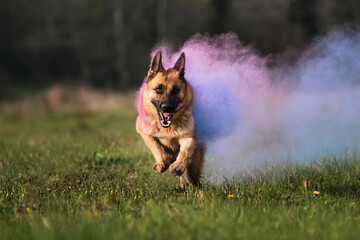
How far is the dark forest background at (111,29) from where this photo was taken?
32.3m

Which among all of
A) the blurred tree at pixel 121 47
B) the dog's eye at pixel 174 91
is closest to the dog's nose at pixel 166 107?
the dog's eye at pixel 174 91

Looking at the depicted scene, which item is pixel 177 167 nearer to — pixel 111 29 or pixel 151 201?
pixel 151 201

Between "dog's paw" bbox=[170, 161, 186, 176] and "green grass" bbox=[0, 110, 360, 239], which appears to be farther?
"dog's paw" bbox=[170, 161, 186, 176]

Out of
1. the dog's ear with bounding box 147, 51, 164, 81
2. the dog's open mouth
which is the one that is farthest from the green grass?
the dog's ear with bounding box 147, 51, 164, 81

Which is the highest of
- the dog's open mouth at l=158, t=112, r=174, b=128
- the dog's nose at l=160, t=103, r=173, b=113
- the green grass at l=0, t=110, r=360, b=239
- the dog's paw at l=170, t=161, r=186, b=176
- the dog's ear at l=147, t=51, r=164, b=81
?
the dog's ear at l=147, t=51, r=164, b=81

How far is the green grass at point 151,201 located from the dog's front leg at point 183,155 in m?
0.34

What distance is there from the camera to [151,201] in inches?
164

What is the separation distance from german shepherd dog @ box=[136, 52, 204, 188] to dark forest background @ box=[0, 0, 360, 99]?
24985mm

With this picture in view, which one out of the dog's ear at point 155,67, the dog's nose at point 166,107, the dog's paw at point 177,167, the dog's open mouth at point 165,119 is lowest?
the dog's paw at point 177,167

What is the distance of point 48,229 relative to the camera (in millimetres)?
3271

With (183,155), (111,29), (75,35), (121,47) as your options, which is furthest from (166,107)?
(111,29)

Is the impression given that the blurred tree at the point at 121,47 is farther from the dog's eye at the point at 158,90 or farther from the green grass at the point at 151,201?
the dog's eye at the point at 158,90

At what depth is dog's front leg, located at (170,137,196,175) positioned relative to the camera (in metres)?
4.16

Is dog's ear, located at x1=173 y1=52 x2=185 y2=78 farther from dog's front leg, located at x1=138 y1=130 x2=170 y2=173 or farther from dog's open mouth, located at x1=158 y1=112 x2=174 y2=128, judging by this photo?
dog's front leg, located at x1=138 y1=130 x2=170 y2=173
